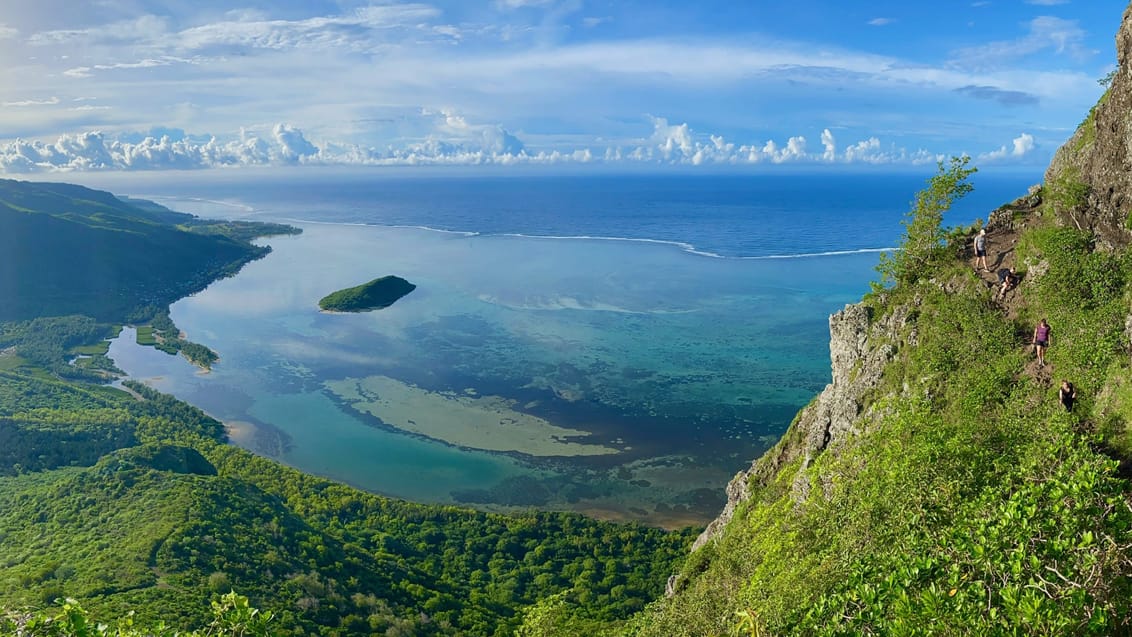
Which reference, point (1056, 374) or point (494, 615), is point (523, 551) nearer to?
point (494, 615)

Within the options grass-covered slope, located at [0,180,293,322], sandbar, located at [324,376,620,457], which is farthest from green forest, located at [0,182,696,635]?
grass-covered slope, located at [0,180,293,322]

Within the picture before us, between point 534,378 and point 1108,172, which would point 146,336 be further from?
point 1108,172

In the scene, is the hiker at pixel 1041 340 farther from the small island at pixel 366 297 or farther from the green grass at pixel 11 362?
the green grass at pixel 11 362

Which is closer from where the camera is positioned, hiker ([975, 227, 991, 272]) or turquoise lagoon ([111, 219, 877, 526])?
hiker ([975, 227, 991, 272])

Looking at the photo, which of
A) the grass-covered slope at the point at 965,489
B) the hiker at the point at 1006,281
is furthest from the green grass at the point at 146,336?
the hiker at the point at 1006,281

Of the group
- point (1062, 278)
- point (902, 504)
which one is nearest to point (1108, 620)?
point (902, 504)

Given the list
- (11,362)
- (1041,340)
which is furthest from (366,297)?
(1041,340)

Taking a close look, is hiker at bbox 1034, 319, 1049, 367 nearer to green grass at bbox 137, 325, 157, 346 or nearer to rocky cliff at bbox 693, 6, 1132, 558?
rocky cliff at bbox 693, 6, 1132, 558
